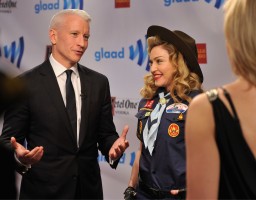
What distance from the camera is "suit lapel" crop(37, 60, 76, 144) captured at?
9.52 feet

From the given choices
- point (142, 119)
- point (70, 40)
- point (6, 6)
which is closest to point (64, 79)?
point (70, 40)

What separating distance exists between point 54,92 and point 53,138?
0.88ft

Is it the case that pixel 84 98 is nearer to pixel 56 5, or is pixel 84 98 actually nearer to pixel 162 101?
pixel 162 101

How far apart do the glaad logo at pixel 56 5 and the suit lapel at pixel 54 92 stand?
4.79 feet

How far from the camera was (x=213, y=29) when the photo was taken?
11.6 feet

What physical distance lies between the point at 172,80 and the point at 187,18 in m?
0.99

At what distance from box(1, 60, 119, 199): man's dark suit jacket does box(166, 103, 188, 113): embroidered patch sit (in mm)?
493

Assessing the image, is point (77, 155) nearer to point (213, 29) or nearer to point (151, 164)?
point (151, 164)

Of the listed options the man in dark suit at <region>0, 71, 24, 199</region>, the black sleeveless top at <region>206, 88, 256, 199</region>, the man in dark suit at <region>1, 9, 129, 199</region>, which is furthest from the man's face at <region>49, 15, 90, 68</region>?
the man in dark suit at <region>0, 71, 24, 199</region>

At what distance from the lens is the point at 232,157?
1.31m

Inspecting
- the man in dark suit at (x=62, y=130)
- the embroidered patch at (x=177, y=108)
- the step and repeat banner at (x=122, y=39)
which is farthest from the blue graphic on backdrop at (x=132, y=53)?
the embroidered patch at (x=177, y=108)

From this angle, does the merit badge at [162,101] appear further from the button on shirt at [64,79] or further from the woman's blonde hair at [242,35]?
the woman's blonde hair at [242,35]

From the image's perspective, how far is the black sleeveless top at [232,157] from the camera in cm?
129

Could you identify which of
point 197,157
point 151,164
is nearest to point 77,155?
point 151,164
